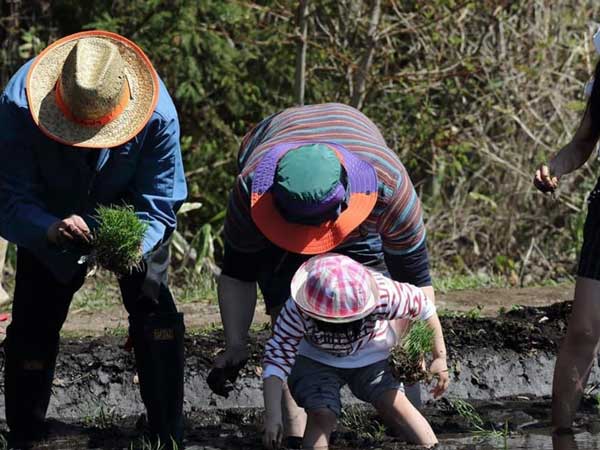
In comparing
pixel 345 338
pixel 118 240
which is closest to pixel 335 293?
pixel 345 338

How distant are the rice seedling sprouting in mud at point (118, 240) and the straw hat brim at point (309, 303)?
0.67 m

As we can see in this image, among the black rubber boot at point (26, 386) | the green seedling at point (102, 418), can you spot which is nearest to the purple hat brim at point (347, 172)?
the black rubber boot at point (26, 386)

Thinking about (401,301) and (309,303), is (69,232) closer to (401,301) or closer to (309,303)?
(309,303)

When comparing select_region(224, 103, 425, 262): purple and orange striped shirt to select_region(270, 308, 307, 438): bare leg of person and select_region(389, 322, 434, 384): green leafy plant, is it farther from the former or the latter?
select_region(270, 308, 307, 438): bare leg of person

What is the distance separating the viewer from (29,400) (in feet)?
18.4

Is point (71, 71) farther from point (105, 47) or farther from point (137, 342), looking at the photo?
point (137, 342)

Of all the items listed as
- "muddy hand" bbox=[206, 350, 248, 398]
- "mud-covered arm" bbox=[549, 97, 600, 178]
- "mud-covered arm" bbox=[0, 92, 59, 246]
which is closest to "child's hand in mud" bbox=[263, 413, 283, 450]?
"muddy hand" bbox=[206, 350, 248, 398]

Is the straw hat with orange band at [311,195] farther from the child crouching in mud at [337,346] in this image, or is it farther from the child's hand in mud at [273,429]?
the child's hand in mud at [273,429]

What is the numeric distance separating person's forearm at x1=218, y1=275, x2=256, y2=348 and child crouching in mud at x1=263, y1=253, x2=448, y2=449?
0.26m

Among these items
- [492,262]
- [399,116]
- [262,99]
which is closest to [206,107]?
[262,99]

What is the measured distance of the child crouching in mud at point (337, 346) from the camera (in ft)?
15.9

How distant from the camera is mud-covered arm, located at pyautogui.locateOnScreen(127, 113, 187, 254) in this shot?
203 inches

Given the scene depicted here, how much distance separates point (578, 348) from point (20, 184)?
7.96 ft

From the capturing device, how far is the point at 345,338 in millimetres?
5016
